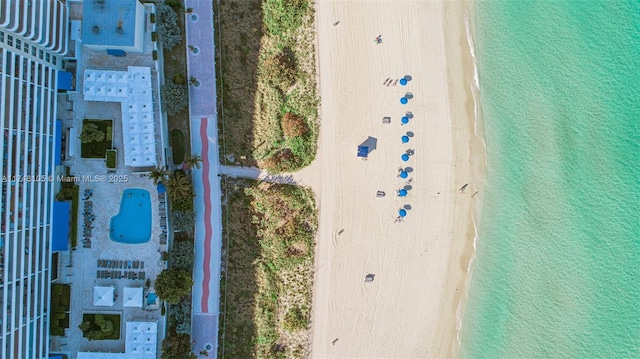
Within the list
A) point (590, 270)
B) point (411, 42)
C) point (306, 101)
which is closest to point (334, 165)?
point (306, 101)

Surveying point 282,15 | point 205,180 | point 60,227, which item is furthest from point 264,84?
point 60,227

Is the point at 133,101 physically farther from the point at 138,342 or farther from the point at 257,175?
the point at 138,342

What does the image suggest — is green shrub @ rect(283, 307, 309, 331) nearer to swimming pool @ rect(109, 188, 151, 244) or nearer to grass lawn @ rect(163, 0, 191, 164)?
swimming pool @ rect(109, 188, 151, 244)

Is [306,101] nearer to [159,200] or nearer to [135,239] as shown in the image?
[159,200]

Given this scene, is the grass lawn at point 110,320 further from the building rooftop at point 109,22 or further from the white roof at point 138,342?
the building rooftop at point 109,22

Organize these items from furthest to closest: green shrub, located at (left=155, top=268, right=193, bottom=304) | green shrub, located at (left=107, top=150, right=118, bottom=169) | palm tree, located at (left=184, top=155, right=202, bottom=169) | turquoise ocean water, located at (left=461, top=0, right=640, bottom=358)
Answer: turquoise ocean water, located at (left=461, top=0, right=640, bottom=358)
green shrub, located at (left=107, top=150, right=118, bottom=169)
palm tree, located at (left=184, top=155, right=202, bottom=169)
green shrub, located at (left=155, top=268, right=193, bottom=304)

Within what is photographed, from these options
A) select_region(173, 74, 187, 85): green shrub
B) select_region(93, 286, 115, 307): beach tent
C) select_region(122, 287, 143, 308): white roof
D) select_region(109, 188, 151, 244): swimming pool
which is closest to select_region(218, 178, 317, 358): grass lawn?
select_region(109, 188, 151, 244): swimming pool
